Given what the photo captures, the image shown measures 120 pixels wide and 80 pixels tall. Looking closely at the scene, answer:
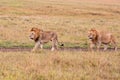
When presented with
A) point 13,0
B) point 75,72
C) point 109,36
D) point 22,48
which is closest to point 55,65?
point 75,72

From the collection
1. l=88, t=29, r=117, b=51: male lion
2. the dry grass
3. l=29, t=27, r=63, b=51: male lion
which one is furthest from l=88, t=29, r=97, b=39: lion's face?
the dry grass

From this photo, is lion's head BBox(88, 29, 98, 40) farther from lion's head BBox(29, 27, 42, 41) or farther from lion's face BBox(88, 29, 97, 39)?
lion's head BBox(29, 27, 42, 41)

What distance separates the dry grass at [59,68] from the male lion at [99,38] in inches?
176

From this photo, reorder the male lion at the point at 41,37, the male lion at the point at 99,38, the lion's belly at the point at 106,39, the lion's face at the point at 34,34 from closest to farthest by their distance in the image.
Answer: the lion's face at the point at 34,34, the male lion at the point at 41,37, the male lion at the point at 99,38, the lion's belly at the point at 106,39

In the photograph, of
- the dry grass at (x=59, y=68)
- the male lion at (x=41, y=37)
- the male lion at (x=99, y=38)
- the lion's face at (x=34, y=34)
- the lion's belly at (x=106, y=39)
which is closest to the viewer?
the dry grass at (x=59, y=68)

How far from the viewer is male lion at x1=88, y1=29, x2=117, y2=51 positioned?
17533 millimetres

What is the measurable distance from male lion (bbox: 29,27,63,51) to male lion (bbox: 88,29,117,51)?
170 centimetres

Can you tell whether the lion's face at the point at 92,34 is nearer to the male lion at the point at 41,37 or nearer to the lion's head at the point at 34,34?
the male lion at the point at 41,37

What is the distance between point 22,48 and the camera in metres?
18.0

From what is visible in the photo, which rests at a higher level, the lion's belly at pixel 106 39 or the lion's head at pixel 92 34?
the lion's head at pixel 92 34

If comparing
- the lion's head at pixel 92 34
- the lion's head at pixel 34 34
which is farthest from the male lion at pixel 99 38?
the lion's head at pixel 34 34

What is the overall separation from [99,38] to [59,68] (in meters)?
7.38

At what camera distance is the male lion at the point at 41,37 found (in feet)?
54.2

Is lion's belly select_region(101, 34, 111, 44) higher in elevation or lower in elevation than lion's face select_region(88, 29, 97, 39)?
lower
